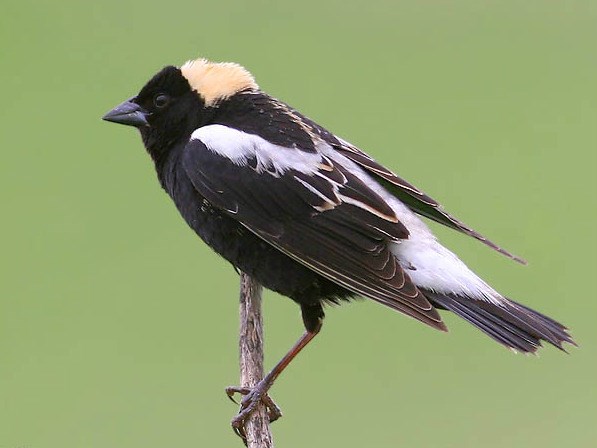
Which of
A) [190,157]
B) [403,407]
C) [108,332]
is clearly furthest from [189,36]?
[190,157]

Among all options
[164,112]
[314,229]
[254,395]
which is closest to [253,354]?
[254,395]

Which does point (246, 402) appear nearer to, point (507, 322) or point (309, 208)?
point (309, 208)

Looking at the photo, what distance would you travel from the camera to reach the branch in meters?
4.26

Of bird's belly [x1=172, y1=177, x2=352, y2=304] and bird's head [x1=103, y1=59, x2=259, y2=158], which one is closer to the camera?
bird's belly [x1=172, y1=177, x2=352, y2=304]

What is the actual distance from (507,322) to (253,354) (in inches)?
35.7

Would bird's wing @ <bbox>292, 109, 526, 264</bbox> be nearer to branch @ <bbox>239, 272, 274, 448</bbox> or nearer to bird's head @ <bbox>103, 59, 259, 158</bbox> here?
bird's head @ <bbox>103, 59, 259, 158</bbox>

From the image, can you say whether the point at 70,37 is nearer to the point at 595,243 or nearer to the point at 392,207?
the point at 595,243

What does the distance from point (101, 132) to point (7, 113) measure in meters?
0.92

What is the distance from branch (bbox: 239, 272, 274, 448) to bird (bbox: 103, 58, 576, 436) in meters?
0.05

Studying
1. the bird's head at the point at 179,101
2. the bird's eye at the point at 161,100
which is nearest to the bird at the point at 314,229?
the bird's head at the point at 179,101

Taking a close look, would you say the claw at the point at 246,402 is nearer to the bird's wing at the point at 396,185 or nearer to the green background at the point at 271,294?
the bird's wing at the point at 396,185

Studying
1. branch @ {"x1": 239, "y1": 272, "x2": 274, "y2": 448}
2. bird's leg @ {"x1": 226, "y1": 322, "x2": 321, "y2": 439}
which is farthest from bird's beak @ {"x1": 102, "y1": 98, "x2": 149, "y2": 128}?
bird's leg @ {"x1": 226, "y1": 322, "x2": 321, "y2": 439}

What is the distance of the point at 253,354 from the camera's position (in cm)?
430

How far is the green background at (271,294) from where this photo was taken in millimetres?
6953
